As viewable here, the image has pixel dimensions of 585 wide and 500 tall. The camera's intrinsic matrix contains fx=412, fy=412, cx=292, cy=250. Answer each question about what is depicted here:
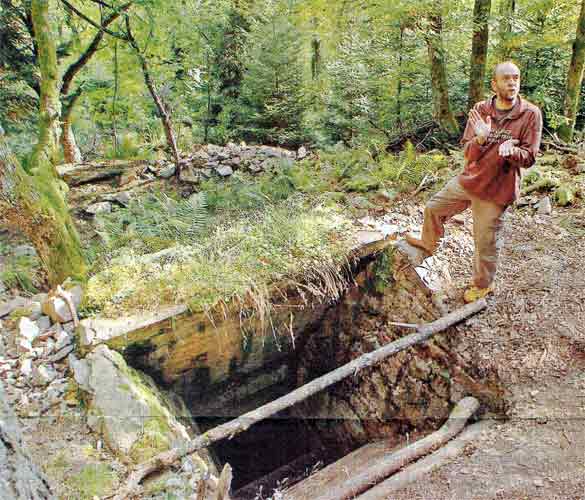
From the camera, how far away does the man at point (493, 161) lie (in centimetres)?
332

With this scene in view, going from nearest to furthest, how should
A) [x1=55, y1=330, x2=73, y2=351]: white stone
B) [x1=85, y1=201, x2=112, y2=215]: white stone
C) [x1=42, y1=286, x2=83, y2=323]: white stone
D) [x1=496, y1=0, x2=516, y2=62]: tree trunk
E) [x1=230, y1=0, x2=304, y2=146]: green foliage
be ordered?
[x1=55, y1=330, x2=73, y2=351]: white stone, [x1=42, y1=286, x2=83, y2=323]: white stone, [x1=496, y1=0, x2=516, y2=62]: tree trunk, [x1=85, y1=201, x2=112, y2=215]: white stone, [x1=230, y1=0, x2=304, y2=146]: green foliage

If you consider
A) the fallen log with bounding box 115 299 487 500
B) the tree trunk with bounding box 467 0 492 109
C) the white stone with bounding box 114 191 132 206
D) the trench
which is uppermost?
the tree trunk with bounding box 467 0 492 109

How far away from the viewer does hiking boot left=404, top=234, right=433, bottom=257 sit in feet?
15.7

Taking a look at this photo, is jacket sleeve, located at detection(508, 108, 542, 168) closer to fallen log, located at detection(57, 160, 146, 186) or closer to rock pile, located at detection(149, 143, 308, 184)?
rock pile, located at detection(149, 143, 308, 184)

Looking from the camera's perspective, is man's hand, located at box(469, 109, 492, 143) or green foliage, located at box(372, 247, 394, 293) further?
green foliage, located at box(372, 247, 394, 293)

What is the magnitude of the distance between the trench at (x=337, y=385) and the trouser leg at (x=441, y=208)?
1.49ft

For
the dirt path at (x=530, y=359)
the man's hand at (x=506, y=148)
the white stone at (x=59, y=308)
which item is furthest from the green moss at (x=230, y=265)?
the man's hand at (x=506, y=148)

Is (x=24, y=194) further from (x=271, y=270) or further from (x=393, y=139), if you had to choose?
(x=393, y=139)

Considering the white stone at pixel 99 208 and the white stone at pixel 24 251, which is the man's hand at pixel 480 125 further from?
the white stone at pixel 24 251

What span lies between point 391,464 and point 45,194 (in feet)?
15.1

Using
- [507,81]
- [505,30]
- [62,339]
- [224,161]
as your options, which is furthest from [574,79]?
[62,339]

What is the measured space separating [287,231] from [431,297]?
5.92ft

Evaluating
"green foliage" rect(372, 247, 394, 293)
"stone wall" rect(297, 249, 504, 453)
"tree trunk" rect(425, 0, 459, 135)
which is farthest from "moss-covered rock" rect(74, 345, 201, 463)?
"tree trunk" rect(425, 0, 459, 135)

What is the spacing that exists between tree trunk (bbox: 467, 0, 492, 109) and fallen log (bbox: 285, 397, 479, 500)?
528 centimetres
